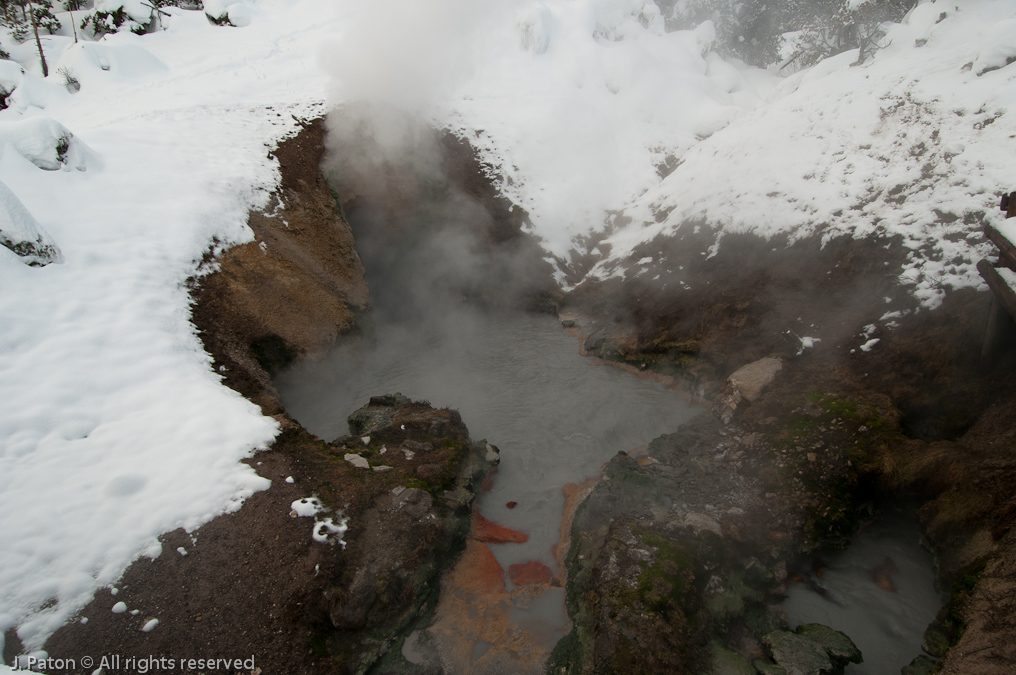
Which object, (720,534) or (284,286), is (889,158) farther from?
(284,286)

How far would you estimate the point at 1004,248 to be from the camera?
24.9 feet

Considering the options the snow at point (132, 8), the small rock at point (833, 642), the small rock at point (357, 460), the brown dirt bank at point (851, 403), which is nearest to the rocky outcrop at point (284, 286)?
the small rock at point (357, 460)

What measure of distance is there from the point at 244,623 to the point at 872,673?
25.6 feet

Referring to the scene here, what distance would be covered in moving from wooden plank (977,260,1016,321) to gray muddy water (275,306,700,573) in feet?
17.7

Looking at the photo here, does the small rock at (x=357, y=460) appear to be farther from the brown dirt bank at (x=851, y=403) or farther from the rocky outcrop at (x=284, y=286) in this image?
the brown dirt bank at (x=851, y=403)

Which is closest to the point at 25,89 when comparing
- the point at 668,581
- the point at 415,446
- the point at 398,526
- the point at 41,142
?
the point at 41,142

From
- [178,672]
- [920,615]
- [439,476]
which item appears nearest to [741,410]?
[920,615]

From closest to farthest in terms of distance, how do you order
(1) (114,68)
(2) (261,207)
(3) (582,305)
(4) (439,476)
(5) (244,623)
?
(5) (244,623), (4) (439,476), (2) (261,207), (3) (582,305), (1) (114,68)

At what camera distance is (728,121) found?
66.8 ft

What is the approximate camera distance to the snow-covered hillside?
6.82 metres

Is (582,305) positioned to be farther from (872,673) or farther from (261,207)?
(872,673)

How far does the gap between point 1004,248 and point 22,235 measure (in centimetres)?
1643

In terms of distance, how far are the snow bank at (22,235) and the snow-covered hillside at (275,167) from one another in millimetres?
42

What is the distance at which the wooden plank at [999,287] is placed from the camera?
7386mm
